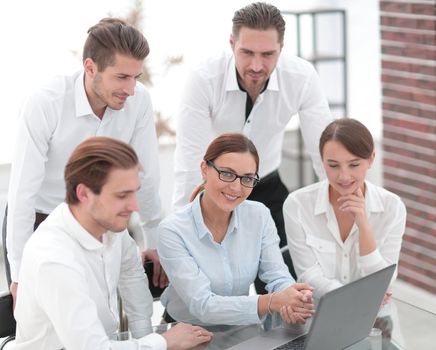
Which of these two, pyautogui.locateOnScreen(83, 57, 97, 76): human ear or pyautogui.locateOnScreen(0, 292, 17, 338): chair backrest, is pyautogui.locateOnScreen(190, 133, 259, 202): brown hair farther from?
pyautogui.locateOnScreen(0, 292, 17, 338): chair backrest

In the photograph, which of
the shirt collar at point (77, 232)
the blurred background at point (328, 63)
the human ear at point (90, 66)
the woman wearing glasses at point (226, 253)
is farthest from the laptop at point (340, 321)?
the blurred background at point (328, 63)

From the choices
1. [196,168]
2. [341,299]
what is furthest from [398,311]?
[196,168]

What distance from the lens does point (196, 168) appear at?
2885 mm

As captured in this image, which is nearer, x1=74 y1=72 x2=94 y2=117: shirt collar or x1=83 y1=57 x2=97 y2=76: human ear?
x1=83 y1=57 x2=97 y2=76: human ear

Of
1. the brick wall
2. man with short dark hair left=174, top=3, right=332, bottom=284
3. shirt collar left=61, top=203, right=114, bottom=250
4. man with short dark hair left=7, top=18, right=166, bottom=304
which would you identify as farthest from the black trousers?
the brick wall

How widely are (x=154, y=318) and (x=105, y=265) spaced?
34 centimetres

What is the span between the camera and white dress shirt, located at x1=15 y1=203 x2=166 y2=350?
6.28 feet

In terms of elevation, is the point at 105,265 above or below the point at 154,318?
above

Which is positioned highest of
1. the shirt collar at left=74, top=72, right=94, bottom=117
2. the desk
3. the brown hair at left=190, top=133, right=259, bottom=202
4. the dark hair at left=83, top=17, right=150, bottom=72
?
the dark hair at left=83, top=17, right=150, bottom=72

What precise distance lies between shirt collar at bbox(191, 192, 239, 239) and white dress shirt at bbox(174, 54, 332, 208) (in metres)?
0.46

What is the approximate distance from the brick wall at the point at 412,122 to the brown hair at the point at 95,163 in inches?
113

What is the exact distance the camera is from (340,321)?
6.51 feet

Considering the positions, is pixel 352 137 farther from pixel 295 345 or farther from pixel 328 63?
pixel 328 63

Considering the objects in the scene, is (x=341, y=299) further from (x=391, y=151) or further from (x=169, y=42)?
(x=169, y=42)
